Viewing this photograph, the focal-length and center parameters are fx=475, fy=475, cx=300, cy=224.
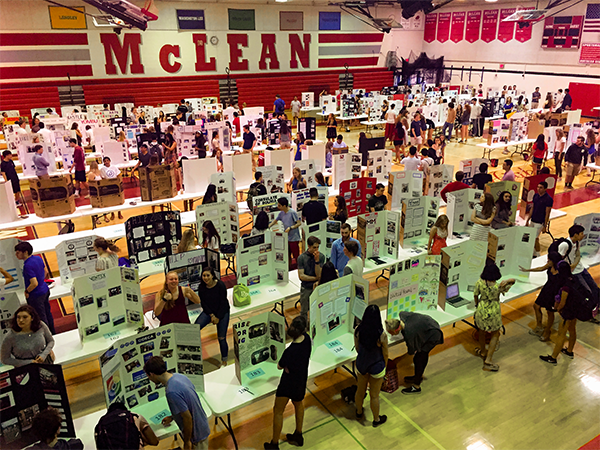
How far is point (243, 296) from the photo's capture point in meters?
5.60

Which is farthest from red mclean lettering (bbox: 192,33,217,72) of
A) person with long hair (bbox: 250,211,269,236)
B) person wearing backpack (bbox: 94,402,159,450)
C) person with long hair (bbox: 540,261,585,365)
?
person wearing backpack (bbox: 94,402,159,450)

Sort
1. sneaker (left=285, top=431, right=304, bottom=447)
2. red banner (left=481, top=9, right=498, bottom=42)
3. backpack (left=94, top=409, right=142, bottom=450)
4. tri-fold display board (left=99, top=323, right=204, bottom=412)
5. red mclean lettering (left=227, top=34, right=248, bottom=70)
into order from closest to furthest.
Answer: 1. backpack (left=94, top=409, right=142, bottom=450)
2. tri-fold display board (left=99, top=323, right=204, bottom=412)
3. sneaker (left=285, top=431, right=304, bottom=447)
4. red mclean lettering (left=227, top=34, right=248, bottom=70)
5. red banner (left=481, top=9, right=498, bottom=42)

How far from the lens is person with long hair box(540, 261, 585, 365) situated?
557cm

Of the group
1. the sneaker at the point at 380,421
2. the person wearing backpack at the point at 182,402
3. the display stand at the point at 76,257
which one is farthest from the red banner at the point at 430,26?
the person wearing backpack at the point at 182,402

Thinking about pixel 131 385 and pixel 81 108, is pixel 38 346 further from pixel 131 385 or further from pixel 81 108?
pixel 81 108

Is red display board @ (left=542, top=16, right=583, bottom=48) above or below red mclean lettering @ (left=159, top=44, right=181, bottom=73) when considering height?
above

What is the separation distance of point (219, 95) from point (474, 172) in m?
17.1

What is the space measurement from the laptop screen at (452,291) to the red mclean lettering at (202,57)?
811 inches

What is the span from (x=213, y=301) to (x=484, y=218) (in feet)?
14.5

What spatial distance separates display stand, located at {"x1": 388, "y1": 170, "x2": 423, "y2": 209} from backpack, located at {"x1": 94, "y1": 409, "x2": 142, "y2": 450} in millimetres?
6302

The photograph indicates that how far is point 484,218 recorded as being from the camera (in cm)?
729

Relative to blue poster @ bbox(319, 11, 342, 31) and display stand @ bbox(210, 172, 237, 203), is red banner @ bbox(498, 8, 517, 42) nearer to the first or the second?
blue poster @ bbox(319, 11, 342, 31)

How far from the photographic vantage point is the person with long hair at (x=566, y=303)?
5.57m

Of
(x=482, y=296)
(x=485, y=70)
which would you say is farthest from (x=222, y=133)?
(x=485, y=70)
